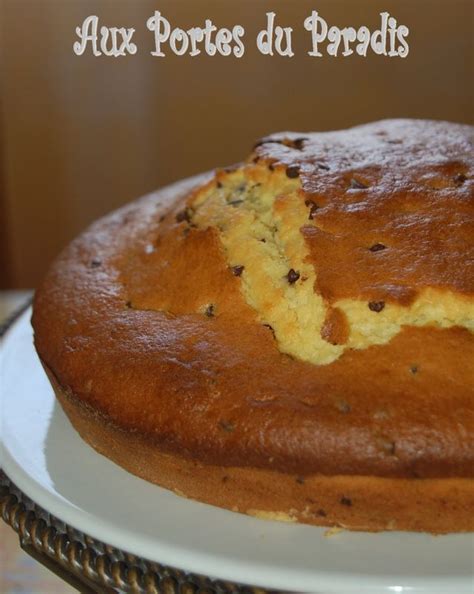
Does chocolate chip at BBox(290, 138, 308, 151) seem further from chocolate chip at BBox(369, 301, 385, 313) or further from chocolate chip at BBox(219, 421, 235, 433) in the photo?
chocolate chip at BBox(219, 421, 235, 433)

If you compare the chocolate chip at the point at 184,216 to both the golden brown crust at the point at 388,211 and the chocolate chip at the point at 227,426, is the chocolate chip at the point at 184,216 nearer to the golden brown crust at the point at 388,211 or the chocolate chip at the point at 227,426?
the golden brown crust at the point at 388,211

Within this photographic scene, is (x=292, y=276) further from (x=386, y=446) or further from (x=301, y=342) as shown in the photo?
(x=386, y=446)

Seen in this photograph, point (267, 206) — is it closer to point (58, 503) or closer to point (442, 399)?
point (442, 399)

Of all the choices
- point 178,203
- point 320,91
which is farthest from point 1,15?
point 178,203

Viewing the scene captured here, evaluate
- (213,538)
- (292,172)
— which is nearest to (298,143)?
(292,172)

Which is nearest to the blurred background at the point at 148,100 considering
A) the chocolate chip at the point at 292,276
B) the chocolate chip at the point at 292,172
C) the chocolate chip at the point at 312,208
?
the chocolate chip at the point at 292,172
